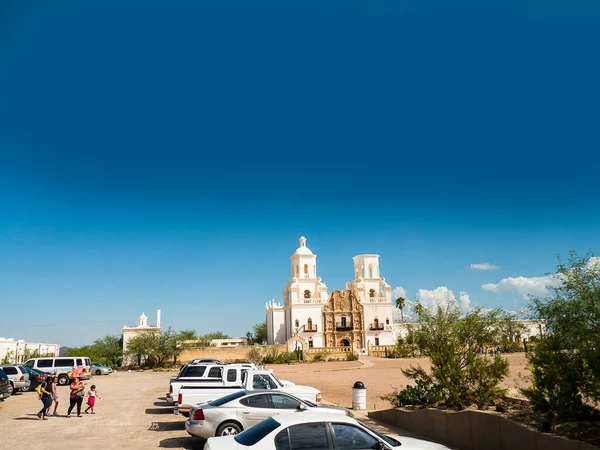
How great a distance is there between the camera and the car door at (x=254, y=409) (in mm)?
10523

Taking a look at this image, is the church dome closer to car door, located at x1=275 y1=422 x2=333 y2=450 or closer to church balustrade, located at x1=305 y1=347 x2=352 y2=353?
church balustrade, located at x1=305 y1=347 x2=352 y2=353

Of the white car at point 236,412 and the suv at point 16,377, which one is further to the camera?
the suv at point 16,377

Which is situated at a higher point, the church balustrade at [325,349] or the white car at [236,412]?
the white car at [236,412]

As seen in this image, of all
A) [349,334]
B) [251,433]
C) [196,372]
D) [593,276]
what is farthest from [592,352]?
[349,334]

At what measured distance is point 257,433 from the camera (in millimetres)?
7195

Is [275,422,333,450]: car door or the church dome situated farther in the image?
the church dome

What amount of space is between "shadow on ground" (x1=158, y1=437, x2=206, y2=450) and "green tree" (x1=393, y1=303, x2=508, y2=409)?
5824 millimetres

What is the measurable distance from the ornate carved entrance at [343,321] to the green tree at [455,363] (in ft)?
183

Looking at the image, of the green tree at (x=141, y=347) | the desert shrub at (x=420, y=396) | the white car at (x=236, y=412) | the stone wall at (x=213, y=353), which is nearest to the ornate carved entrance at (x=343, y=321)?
the stone wall at (x=213, y=353)

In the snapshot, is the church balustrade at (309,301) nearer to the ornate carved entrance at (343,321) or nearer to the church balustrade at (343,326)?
the ornate carved entrance at (343,321)

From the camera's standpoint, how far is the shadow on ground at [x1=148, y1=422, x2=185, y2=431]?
13.9 meters

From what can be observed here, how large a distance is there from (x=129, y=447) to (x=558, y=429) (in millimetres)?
9119

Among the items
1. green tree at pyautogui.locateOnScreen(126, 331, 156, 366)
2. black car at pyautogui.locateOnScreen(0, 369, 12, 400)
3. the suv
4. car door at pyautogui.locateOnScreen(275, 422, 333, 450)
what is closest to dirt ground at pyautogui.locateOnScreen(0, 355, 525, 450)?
black car at pyautogui.locateOnScreen(0, 369, 12, 400)

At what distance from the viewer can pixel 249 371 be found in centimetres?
1445
